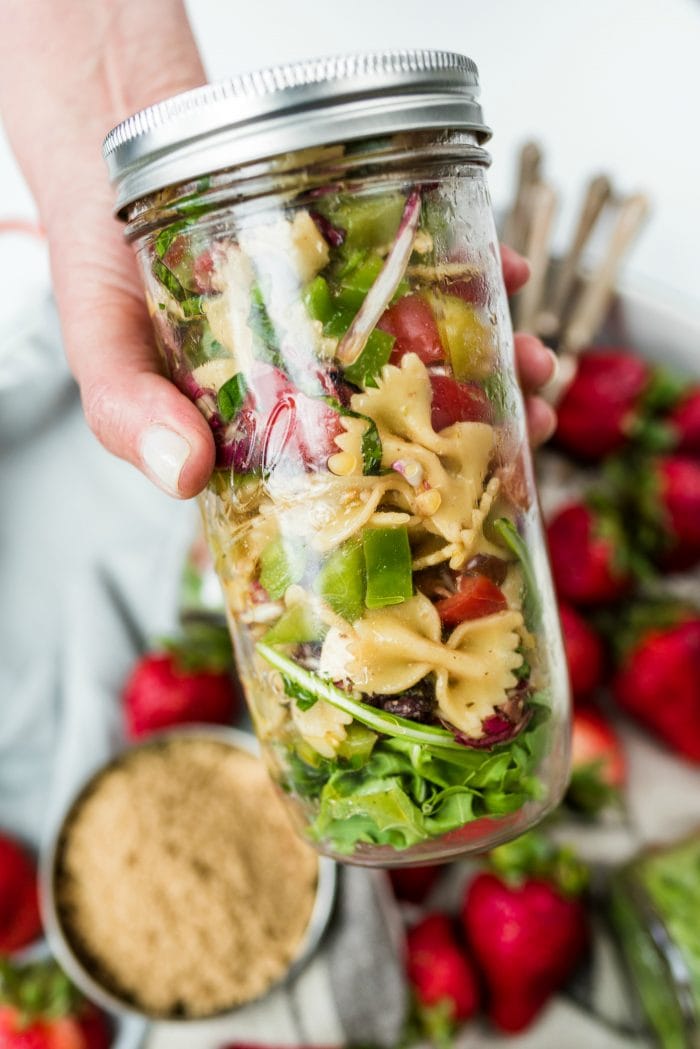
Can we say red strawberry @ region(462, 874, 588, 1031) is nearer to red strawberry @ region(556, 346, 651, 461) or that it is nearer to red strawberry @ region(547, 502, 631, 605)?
red strawberry @ region(547, 502, 631, 605)

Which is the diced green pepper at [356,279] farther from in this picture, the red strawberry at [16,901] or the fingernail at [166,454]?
the red strawberry at [16,901]

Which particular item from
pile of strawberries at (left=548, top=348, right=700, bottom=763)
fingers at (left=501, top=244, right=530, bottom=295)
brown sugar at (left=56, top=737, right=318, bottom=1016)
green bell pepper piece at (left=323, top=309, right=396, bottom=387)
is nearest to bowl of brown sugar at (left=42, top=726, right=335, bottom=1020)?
brown sugar at (left=56, top=737, right=318, bottom=1016)

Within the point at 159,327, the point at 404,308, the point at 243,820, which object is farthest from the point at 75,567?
the point at 404,308

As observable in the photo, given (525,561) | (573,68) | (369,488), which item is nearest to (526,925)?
(525,561)

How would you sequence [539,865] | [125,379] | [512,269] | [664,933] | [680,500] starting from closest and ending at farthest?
[125,379], [512,269], [664,933], [539,865], [680,500]

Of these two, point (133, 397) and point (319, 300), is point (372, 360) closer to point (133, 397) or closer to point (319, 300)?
point (319, 300)
